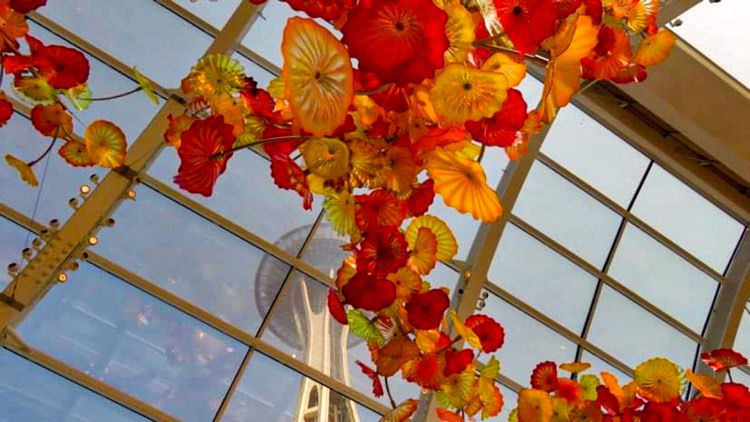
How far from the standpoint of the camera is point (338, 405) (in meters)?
8.30

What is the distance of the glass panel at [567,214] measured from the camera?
402 inches

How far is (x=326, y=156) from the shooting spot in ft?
8.79

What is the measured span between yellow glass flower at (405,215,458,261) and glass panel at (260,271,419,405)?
512 centimetres

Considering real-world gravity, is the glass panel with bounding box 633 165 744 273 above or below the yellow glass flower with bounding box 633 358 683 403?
above

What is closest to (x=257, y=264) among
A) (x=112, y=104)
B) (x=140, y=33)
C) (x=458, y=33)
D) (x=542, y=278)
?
(x=112, y=104)

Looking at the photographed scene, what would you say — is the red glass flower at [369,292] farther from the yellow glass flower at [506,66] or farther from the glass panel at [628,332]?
the glass panel at [628,332]

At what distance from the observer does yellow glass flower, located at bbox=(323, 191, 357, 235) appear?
3.03 m

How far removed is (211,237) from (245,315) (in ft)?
2.96

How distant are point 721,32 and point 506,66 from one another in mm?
8001

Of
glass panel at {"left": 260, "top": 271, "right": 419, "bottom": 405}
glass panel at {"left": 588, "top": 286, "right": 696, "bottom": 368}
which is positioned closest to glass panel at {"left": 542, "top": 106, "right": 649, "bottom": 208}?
glass panel at {"left": 588, "top": 286, "right": 696, "bottom": 368}

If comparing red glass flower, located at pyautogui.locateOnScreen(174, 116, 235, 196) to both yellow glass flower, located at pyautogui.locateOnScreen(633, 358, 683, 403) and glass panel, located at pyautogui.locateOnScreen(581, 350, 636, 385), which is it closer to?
yellow glass flower, located at pyautogui.locateOnScreen(633, 358, 683, 403)

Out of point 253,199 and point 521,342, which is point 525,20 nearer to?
point 253,199

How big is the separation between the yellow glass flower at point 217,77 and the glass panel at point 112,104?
17.0 ft

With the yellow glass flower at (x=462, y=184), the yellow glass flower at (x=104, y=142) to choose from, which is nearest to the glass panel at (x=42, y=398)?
the yellow glass flower at (x=104, y=142)
